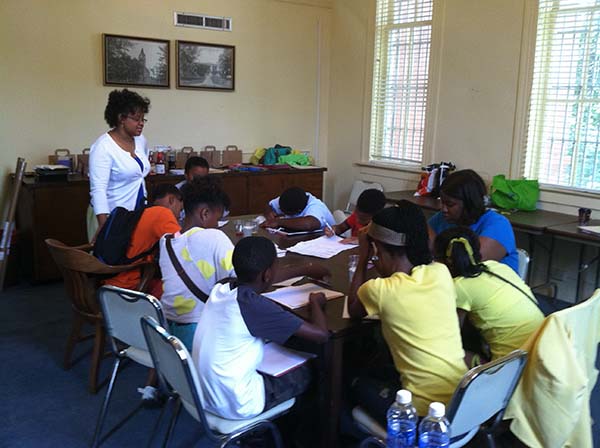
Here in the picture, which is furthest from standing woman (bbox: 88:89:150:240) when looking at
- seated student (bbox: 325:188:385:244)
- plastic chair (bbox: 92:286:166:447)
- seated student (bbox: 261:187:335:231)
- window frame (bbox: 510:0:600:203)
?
window frame (bbox: 510:0:600:203)

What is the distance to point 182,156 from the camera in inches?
218

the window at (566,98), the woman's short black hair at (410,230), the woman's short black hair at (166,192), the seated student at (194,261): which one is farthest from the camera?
the window at (566,98)

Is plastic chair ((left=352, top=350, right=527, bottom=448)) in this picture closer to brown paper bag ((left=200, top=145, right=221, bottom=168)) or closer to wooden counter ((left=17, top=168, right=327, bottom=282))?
wooden counter ((left=17, top=168, right=327, bottom=282))

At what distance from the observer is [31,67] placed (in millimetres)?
4797

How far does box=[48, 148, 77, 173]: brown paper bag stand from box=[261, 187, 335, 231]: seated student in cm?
218

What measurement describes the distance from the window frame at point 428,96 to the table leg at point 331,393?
12.5 ft

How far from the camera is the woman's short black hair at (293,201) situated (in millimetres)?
3484

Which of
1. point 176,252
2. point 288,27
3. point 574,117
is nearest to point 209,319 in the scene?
point 176,252

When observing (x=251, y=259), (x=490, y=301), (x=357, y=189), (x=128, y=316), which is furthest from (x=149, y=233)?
(x=357, y=189)

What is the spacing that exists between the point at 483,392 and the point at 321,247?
1.42m

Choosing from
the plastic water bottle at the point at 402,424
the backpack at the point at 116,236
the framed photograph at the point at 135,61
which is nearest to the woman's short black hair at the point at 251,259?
the plastic water bottle at the point at 402,424

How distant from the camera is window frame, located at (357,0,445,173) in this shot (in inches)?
208

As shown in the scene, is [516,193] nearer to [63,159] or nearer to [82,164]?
[82,164]

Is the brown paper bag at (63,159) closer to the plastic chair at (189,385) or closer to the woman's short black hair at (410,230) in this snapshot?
the plastic chair at (189,385)
